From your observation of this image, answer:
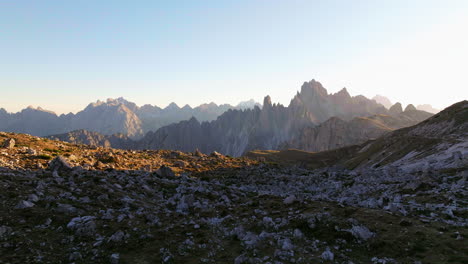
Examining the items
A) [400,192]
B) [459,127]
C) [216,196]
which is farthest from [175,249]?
[459,127]

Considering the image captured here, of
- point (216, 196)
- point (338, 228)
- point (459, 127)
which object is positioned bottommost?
point (216, 196)

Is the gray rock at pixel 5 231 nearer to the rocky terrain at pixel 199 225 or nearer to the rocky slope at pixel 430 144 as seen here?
the rocky terrain at pixel 199 225

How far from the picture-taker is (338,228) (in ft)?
48.1

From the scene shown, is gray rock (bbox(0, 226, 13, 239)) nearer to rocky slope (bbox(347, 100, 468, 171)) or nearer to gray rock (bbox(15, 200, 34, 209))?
gray rock (bbox(15, 200, 34, 209))

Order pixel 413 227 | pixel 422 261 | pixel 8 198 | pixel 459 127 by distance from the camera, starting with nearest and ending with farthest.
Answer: pixel 422 261 < pixel 413 227 < pixel 8 198 < pixel 459 127

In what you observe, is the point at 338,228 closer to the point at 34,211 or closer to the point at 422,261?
the point at 422,261

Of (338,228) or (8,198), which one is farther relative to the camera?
(8,198)

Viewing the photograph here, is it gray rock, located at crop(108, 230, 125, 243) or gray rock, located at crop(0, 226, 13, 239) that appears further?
gray rock, located at crop(108, 230, 125, 243)

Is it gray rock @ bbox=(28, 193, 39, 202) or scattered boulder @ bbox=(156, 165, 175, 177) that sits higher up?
gray rock @ bbox=(28, 193, 39, 202)

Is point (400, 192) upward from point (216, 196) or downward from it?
upward

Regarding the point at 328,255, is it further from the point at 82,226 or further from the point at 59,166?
the point at 59,166

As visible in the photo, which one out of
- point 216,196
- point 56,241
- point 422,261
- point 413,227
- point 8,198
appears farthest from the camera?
point 216,196

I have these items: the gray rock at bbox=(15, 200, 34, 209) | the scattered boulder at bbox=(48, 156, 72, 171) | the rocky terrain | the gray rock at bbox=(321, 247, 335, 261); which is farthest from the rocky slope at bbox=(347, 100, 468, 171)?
the gray rock at bbox=(15, 200, 34, 209)

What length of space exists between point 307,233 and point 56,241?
525 inches
